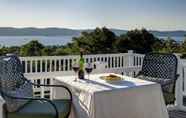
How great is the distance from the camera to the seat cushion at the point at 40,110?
11.5 ft

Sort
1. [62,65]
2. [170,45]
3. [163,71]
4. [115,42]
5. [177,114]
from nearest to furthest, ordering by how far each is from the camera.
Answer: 1. [163,71]
2. [177,114]
3. [62,65]
4. [170,45]
5. [115,42]

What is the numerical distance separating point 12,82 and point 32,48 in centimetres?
598

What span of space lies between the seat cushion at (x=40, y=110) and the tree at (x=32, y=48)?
5602 mm

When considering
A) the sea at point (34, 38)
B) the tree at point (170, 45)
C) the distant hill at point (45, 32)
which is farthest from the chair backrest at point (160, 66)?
the tree at point (170, 45)

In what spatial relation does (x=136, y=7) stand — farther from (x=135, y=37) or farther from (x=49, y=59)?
(x=49, y=59)

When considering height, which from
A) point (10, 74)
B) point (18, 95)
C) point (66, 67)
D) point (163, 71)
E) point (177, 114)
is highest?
point (10, 74)

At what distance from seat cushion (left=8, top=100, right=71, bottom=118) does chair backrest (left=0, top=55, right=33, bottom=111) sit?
0.09m

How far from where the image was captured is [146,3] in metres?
9.92

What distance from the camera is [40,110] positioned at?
11.8 ft

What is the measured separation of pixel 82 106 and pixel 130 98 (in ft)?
1.89

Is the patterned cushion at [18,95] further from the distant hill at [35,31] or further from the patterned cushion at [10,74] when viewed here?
the distant hill at [35,31]

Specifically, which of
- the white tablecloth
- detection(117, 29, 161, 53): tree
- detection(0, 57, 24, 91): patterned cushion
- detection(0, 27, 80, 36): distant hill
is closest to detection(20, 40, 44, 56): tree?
detection(0, 27, 80, 36): distant hill

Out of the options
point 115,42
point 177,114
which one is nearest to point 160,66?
point 177,114

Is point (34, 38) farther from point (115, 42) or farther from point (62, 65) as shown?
point (115, 42)
